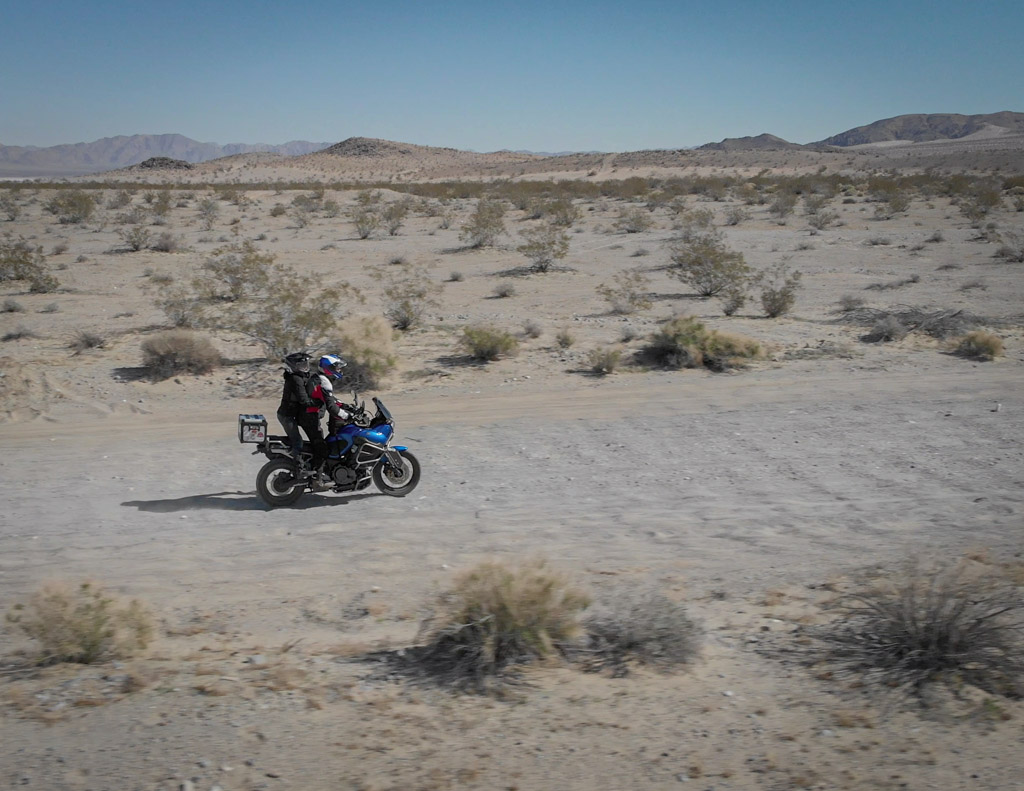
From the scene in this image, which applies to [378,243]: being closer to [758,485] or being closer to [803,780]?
[758,485]

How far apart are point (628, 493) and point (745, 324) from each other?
1039 centimetres

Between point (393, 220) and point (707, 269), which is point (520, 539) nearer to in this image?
point (707, 269)

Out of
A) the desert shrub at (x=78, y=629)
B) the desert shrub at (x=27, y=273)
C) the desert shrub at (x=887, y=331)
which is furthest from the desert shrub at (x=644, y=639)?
the desert shrub at (x=27, y=273)

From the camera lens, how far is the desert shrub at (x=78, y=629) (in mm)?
5445

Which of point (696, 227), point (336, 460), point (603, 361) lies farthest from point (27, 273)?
point (696, 227)

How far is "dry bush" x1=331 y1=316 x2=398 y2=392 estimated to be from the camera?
1434cm

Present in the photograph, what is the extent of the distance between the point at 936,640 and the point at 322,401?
20.1 ft

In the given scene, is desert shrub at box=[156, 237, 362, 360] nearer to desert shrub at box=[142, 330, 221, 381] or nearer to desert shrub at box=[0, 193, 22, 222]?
desert shrub at box=[142, 330, 221, 381]

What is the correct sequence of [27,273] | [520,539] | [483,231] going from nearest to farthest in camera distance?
[520,539] < [27,273] < [483,231]

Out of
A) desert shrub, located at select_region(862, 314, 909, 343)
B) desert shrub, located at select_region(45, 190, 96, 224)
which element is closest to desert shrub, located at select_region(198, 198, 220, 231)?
Answer: desert shrub, located at select_region(45, 190, 96, 224)

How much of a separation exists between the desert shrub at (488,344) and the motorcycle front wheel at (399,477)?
626 centimetres

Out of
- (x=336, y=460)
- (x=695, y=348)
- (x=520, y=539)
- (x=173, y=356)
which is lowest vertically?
(x=520, y=539)

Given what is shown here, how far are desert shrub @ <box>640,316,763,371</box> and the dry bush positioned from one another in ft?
16.0

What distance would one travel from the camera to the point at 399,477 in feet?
30.9
